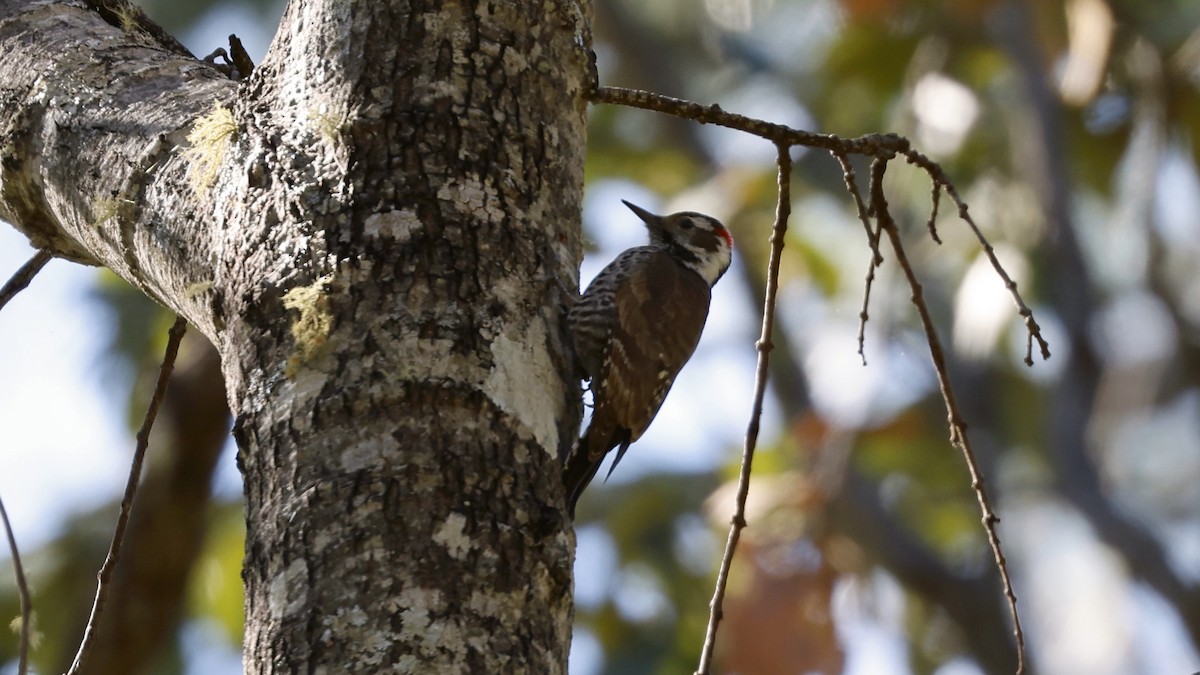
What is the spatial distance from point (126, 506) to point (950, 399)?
1.44m

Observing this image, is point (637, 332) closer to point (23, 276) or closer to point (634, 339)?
point (634, 339)

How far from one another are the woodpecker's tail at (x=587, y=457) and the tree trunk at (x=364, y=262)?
0.18 m

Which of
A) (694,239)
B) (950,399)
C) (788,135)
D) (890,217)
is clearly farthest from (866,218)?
(694,239)

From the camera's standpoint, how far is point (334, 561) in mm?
1949

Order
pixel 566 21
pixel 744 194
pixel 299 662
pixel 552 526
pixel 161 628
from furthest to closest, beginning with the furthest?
pixel 744 194, pixel 161 628, pixel 566 21, pixel 552 526, pixel 299 662

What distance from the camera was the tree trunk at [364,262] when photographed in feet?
6.46

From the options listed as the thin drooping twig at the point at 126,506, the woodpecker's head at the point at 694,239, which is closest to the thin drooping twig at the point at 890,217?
the thin drooping twig at the point at 126,506

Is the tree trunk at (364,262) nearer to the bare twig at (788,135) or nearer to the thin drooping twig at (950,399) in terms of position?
the bare twig at (788,135)

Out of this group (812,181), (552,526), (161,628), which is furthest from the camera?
(812,181)

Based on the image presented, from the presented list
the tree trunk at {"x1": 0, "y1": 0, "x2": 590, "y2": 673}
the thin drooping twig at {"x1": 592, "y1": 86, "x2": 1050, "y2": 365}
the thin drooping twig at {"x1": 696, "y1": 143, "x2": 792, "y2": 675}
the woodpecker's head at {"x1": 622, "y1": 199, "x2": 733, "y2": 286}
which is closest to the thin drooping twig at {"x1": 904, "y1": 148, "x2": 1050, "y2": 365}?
the thin drooping twig at {"x1": 592, "y1": 86, "x2": 1050, "y2": 365}

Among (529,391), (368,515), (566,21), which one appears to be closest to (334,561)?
(368,515)

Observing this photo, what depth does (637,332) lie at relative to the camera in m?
4.05

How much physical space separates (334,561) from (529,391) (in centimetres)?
48

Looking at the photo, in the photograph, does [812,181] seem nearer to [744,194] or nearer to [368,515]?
[744,194]
